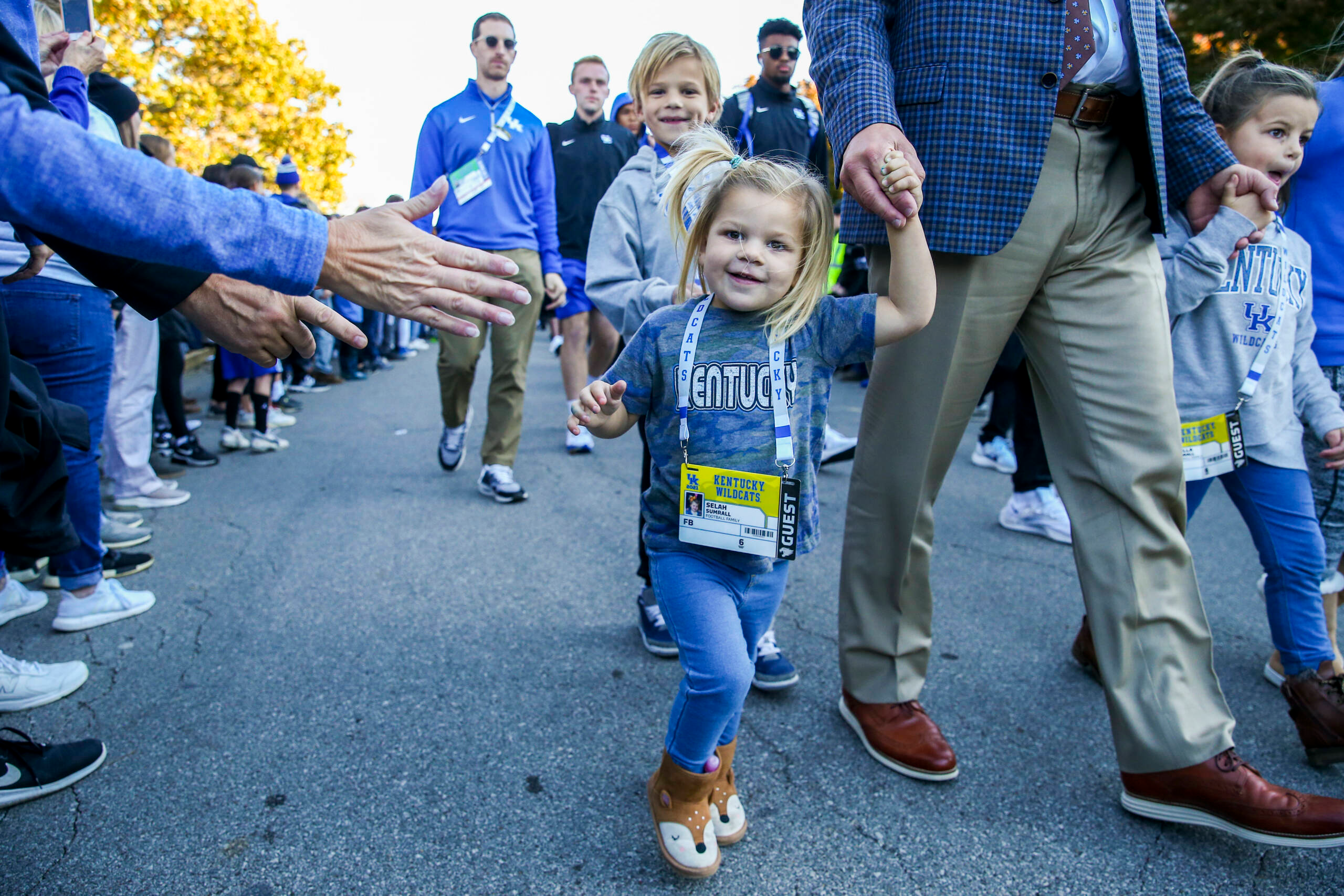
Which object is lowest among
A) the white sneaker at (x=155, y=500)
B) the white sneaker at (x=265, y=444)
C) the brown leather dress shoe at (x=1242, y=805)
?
the white sneaker at (x=265, y=444)

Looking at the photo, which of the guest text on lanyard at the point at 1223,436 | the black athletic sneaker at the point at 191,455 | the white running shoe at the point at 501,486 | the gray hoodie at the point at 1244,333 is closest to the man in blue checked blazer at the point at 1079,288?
the gray hoodie at the point at 1244,333

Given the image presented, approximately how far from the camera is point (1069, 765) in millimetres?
2242

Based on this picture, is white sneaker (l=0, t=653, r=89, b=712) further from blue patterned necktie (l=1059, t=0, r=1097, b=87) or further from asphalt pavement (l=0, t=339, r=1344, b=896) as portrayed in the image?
blue patterned necktie (l=1059, t=0, r=1097, b=87)

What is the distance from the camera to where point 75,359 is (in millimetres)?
2826

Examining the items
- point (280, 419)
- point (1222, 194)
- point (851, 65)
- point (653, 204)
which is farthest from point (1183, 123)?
point (280, 419)

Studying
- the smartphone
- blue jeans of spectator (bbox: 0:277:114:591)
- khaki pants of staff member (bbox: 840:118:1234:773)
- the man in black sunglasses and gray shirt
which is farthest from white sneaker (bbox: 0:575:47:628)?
the man in black sunglasses and gray shirt

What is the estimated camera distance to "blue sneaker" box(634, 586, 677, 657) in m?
2.78

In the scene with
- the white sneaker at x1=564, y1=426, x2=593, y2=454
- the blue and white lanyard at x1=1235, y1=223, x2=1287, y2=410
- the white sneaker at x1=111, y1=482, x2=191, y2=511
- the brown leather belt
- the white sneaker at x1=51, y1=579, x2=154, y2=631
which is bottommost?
the white sneaker at x1=111, y1=482, x2=191, y2=511

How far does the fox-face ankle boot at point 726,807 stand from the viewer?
190 cm

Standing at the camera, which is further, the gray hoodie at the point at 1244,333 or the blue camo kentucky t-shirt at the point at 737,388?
the gray hoodie at the point at 1244,333

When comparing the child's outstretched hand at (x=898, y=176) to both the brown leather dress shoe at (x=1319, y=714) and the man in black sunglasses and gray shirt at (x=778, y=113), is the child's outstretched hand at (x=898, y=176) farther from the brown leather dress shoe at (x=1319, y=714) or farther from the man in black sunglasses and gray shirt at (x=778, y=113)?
the man in black sunglasses and gray shirt at (x=778, y=113)

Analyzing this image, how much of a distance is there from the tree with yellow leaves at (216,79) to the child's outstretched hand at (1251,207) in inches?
633

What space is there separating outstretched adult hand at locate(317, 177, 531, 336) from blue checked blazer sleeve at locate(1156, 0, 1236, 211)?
66.7 inches

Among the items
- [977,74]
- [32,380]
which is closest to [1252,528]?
[977,74]
